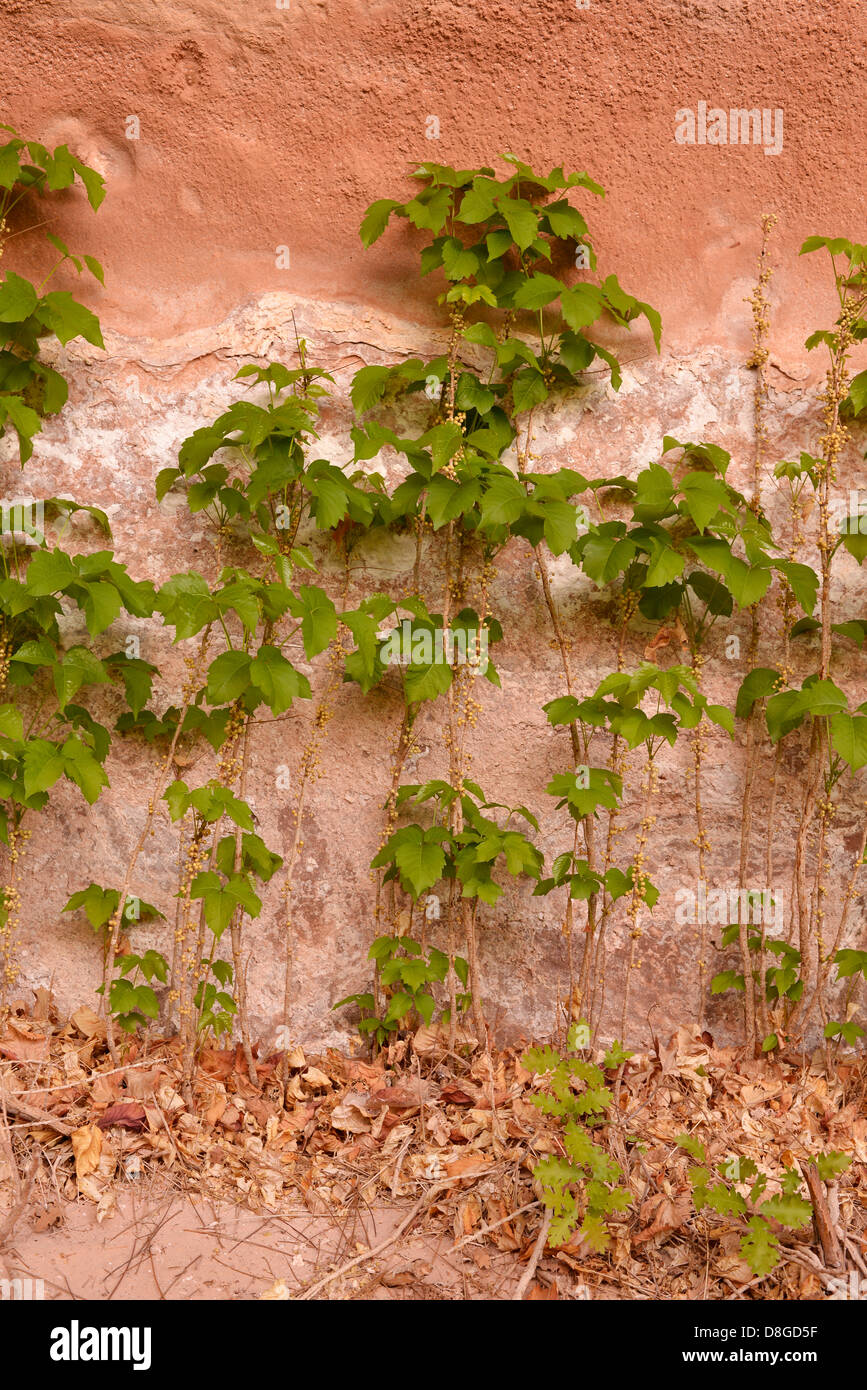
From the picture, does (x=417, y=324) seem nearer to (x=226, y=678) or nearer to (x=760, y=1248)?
(x=226, y=678)

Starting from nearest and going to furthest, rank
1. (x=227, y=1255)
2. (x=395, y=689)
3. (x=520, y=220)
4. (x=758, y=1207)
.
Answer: (x=758, y=1207)
(x=227, y=1255)
(x=520, y=220)
(x=395, y=689)

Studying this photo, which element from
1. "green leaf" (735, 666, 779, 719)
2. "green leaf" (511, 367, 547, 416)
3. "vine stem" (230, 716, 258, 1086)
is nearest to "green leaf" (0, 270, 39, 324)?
"vine stem" (230, 716, 258, 1086)

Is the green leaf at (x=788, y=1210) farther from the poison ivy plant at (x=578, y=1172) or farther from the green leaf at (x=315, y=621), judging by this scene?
the green leaf at (x=315, y=621)

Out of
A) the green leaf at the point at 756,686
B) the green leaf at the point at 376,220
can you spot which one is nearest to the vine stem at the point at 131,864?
the green leaf at the point at 376,220

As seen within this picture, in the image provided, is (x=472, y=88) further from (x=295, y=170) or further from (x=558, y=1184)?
(x=558, y=1184)

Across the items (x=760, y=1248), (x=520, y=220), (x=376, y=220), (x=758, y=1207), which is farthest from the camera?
(x=376, y=220)

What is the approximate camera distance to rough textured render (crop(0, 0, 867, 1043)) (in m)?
3.01

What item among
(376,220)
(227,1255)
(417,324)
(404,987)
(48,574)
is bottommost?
(227,1255)

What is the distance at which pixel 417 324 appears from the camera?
120 inches

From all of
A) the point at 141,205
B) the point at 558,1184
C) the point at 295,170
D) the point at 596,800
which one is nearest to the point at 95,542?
the point at 141,205

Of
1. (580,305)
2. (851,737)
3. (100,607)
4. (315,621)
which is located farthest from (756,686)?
(100,607)

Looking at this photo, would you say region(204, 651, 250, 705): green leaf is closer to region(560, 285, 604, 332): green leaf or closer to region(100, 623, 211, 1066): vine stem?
region(100, 623, 211, 1066): vine stem

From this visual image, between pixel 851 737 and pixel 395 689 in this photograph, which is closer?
pixel 851 737

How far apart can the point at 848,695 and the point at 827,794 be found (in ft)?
1.23
